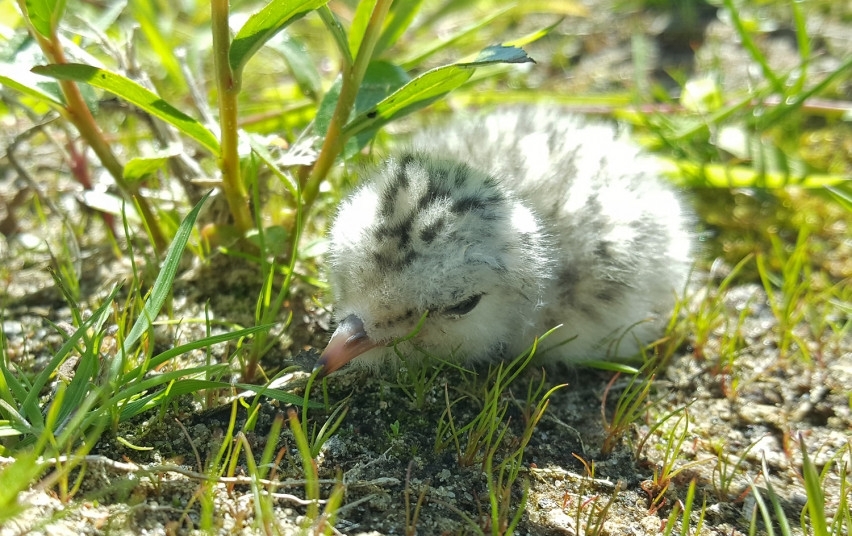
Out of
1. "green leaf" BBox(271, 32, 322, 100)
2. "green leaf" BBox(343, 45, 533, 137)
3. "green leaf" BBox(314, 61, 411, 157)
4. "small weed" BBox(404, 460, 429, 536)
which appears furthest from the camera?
"green leaf" BBox(271, 32, 322, 100)

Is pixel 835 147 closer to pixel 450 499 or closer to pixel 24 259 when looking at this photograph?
pixel 450 499

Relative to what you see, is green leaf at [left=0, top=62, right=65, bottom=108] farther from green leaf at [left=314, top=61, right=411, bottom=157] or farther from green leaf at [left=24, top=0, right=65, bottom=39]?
green leaf at [left=314, top=61, right=411, bottom=157]

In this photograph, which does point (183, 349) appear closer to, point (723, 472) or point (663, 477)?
point (663, 477)

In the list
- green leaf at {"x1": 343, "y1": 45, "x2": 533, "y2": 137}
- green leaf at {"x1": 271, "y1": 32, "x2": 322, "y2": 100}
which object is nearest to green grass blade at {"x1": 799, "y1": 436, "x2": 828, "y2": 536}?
green leaf at {"x1": 343, "y1": 45, "x2": 533, "y2": 137}

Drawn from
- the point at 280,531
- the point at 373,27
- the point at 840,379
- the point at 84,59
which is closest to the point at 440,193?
the point at 373,27

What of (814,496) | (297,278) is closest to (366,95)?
(297,278)

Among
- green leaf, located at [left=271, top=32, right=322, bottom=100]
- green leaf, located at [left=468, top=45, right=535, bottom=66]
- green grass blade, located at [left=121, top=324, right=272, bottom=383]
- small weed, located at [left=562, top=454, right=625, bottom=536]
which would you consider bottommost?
small weed, located at [left=562, top=454, right=625, bottom=536]
